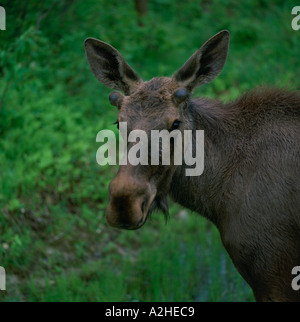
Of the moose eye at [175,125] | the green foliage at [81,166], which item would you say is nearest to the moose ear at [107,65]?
the moose eye at [175,125]

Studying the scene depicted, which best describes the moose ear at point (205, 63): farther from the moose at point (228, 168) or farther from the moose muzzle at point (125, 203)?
the moose muzzle at point (125, 203)

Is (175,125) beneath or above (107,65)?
beneath

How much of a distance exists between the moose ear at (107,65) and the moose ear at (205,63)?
0.53 meters

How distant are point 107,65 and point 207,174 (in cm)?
153

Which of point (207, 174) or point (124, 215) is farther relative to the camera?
point (207, 174)

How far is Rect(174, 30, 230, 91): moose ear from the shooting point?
14.5 feet

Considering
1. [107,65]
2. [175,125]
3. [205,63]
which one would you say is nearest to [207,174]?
[175,125]

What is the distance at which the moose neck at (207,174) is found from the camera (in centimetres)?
453

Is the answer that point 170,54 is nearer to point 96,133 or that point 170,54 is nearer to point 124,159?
point 96,133

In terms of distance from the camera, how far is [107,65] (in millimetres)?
4812

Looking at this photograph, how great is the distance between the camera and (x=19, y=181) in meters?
6.65

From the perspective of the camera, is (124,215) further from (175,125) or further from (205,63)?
(205,63)

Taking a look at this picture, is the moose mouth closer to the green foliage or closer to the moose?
the moose
